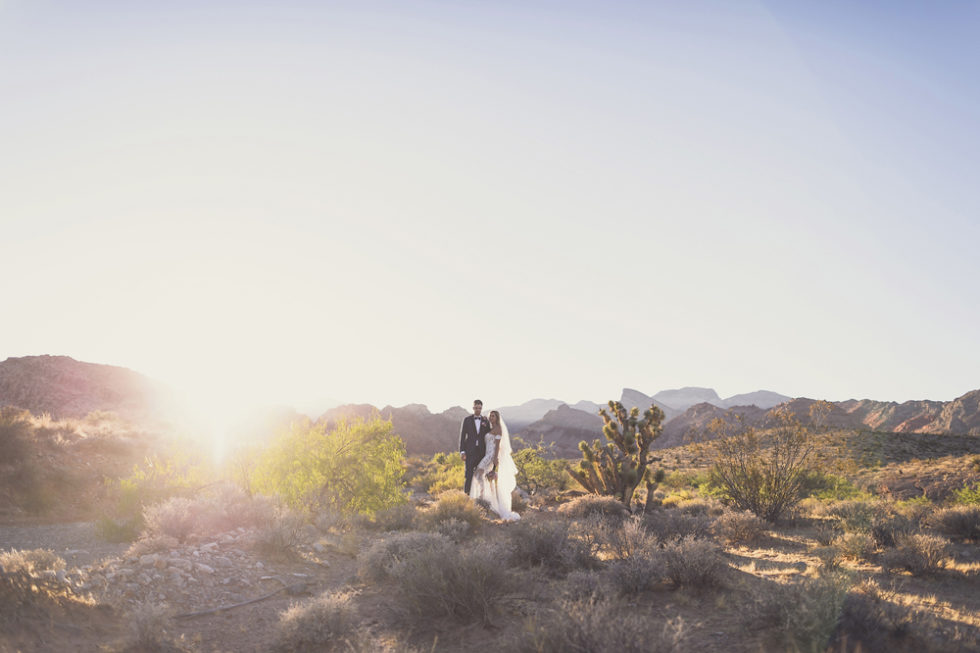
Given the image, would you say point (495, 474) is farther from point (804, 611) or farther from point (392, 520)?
point (804, 611)

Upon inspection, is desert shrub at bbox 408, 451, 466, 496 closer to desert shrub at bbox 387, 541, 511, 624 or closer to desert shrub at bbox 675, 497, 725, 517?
desert shrub at bbox 675, 497, 725, 517

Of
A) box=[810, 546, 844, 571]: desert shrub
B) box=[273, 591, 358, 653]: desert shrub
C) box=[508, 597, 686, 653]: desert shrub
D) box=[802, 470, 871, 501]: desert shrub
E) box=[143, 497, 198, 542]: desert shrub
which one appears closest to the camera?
box=[508, 597, 686, 653]: desert shrub

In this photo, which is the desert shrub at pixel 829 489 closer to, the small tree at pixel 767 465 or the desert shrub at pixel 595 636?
the small tree at pixel 767 465

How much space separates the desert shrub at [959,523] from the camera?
8891 millimetres

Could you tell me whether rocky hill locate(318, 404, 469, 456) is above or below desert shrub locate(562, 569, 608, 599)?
below

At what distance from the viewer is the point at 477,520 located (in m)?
11.5

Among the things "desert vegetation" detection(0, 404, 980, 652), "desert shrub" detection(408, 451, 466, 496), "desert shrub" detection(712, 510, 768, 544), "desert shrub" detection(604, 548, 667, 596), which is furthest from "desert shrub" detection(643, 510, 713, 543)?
"desert shrub" detection(408, 451, 466, 496)

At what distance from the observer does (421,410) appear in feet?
218

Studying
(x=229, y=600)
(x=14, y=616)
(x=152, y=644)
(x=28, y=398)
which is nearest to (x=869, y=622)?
(x=152, y=644)

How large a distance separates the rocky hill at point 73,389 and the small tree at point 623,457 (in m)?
33.9

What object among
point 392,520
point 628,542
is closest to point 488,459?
point 392,520

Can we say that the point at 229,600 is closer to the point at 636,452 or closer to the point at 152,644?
the point at 152,644

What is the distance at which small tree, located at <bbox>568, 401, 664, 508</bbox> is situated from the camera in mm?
14141

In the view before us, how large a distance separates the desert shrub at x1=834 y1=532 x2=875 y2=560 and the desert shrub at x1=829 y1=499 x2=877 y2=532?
2.30ft
